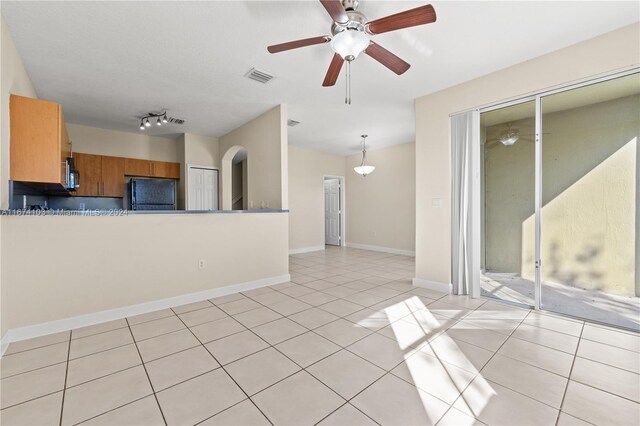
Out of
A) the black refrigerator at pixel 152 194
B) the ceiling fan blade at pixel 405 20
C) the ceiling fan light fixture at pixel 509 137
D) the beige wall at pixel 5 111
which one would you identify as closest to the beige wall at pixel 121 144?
the black refrigerator at pixel 152 194

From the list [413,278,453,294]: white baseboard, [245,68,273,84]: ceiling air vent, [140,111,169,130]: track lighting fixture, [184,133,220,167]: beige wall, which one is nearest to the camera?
[245,68,273,84]: ceiling air vent

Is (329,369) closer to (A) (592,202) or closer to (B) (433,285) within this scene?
(B) (433,285)

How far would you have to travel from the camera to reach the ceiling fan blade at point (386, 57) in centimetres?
205

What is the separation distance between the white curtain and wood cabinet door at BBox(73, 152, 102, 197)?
20.2ft

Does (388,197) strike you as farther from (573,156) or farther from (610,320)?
(610,320)

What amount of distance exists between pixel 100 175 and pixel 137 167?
611 mm

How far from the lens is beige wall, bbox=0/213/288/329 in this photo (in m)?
2.35

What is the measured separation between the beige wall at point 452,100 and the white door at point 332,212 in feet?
13.9

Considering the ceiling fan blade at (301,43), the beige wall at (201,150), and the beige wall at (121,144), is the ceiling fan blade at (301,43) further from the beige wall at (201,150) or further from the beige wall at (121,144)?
the beige wall at (121,144)

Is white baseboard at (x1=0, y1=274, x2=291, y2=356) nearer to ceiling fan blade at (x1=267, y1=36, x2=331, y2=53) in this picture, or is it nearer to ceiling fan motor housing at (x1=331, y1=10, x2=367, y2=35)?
ceiling fan blade at (x1=267, y1=36, x2=331, y2=53)

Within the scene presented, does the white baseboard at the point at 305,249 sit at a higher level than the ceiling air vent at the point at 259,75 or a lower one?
lower

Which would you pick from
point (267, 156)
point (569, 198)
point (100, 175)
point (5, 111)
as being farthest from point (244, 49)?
point (100, 175)

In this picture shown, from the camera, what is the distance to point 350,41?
1.84 metres

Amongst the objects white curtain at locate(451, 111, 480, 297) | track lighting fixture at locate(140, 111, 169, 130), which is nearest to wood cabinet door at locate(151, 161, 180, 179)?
track lighting fixture at locate(140, 111, 169, 130)
